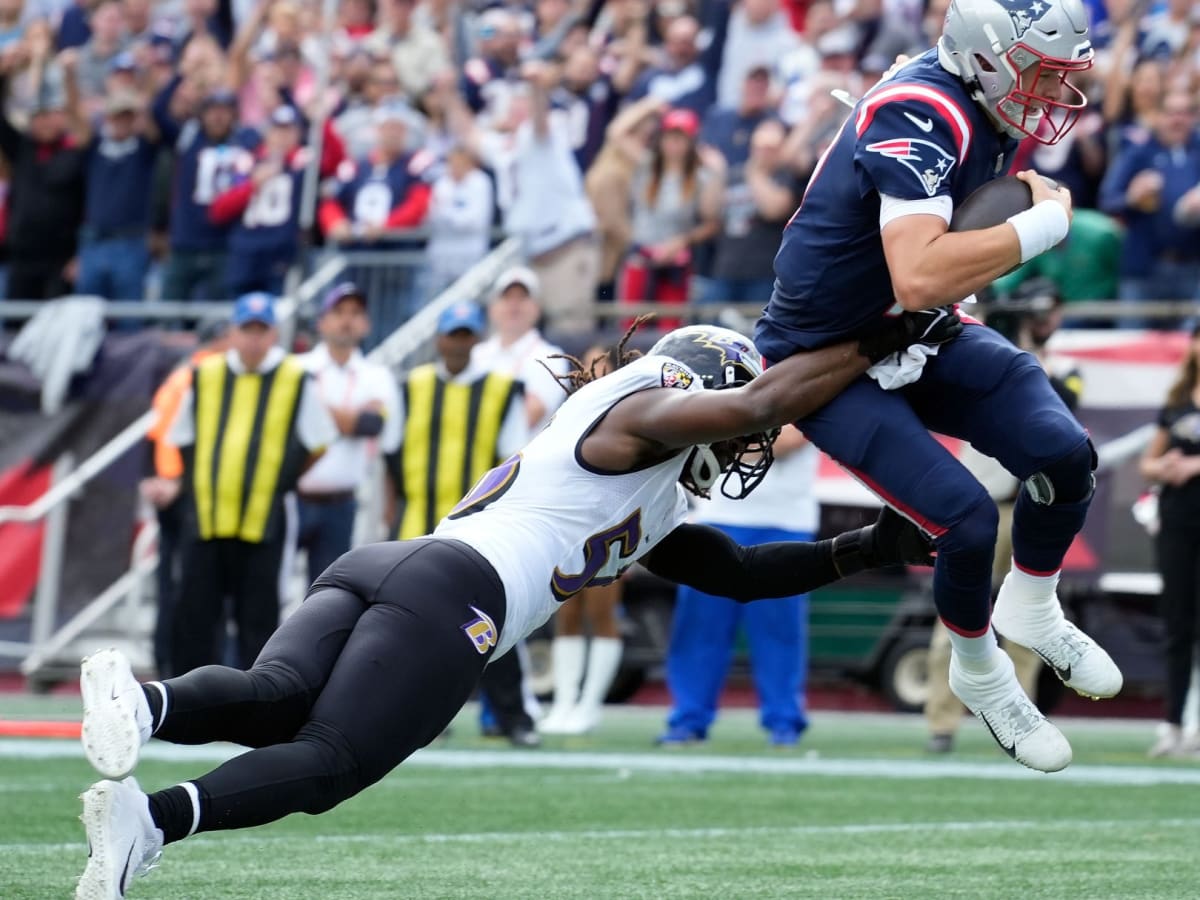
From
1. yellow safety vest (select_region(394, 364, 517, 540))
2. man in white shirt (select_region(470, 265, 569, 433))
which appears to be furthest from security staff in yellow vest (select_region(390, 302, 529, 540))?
man in white shirt (select_region(470, 265, 569, 433))

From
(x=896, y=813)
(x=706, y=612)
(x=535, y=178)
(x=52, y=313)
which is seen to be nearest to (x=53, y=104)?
(x=52, y=313)

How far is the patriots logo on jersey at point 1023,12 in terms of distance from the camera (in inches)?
183

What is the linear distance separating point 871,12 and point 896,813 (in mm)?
7517

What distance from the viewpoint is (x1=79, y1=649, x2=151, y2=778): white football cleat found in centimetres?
381

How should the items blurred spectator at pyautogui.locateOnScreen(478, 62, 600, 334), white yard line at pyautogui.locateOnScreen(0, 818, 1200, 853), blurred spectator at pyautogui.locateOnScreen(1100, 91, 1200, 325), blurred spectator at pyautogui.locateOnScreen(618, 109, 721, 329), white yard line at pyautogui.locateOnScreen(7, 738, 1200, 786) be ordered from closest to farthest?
white yard line at pyautogui.locateOnScreen(0, 818, 1200, 853)
white yard line at pyautogui.locateOnScreen(7, 738, 1200, 786)
blurred spectator at pyautogui.locateOnScreen(1100, 91, 1200, 325)
blurred spectator at pyautogui.locateOnScreen(618, 109, 721, 329)
blurred spectator at pyautogui.locateOnScreen(478, 62, 600, 334)

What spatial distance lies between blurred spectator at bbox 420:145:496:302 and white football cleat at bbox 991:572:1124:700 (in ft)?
24.0

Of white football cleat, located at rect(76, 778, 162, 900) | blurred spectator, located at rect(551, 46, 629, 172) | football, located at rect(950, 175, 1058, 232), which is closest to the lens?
white football cleat, located at rect(76, 778, 162, 900)

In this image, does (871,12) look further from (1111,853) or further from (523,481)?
(523,481)

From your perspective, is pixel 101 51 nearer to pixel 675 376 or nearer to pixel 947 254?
pixel 675 376

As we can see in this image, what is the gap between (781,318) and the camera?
4.95 metres

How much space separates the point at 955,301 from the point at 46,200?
9.89 metres

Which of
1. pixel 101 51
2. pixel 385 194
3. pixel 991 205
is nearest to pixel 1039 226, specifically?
pixel 991 205

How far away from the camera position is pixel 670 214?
39.8 feet

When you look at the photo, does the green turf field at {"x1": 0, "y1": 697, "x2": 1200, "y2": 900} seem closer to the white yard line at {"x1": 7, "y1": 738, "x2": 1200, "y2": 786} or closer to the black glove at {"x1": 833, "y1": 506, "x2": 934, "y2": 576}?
the white yard line at {"x1": 7, "y1": 738, "x2": 1200, "y2": 786}
